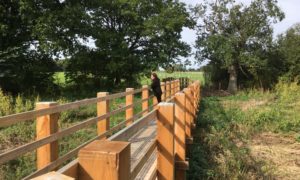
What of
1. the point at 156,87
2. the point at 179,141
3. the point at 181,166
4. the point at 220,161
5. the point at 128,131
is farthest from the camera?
the point at 156,87

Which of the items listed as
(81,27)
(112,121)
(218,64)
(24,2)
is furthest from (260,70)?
(112,121)

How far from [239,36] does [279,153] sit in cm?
2603

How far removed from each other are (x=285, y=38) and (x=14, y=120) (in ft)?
124

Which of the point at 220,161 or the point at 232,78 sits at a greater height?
the point at 232,78

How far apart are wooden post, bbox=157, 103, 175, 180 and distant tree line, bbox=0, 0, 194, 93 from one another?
19.1m

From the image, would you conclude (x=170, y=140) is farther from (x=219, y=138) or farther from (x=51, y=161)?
(x=219, y=138)

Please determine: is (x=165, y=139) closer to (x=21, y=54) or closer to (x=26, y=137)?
(x=26, y=137)

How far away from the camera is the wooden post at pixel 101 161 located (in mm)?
1789

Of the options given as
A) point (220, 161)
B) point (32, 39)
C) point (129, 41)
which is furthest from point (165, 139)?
point (129, 41)

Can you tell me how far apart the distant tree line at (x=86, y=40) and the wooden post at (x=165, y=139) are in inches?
751

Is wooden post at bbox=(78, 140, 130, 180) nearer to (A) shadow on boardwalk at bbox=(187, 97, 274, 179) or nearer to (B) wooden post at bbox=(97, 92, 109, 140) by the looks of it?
(B) wooden post at bbox=(97, 92, 109, 140)

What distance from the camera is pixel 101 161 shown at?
179 centimetres

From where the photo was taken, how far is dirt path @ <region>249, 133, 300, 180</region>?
29.1 ft

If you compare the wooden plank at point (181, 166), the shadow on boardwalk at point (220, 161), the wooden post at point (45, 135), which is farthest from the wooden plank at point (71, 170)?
the shadow on boardwalk at point (220, 161)
